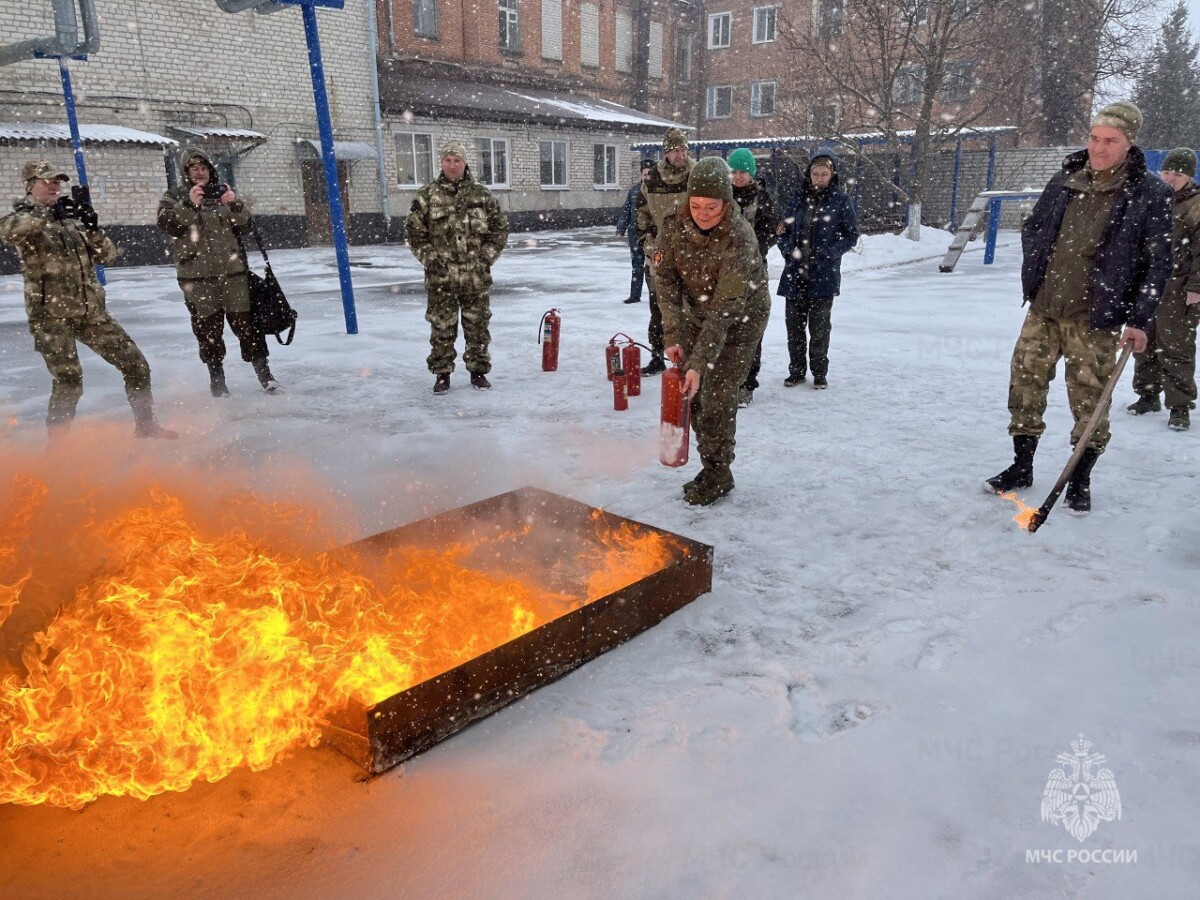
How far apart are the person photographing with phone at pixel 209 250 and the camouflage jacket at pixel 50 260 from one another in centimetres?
86

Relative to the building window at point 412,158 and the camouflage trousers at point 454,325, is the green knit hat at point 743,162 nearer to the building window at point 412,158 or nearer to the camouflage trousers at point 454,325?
the camouflage trousers at point 454,325

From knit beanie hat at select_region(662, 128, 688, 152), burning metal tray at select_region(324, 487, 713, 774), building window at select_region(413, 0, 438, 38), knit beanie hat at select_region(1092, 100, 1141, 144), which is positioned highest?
building window at select_region(413, 0, 438, 38)

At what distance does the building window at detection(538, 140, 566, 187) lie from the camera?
30.0 m

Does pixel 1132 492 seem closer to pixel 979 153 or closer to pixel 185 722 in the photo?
pixel 185 722

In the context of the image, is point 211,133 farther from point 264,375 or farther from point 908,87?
point 908,87

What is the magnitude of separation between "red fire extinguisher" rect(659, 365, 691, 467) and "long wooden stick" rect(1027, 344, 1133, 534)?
6.02ft

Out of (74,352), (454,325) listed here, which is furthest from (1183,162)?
(74,352)

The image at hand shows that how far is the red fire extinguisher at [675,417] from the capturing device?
176 inches

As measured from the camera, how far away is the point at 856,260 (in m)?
18.5

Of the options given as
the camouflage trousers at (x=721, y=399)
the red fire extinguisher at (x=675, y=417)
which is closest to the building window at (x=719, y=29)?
the camouflage trousers at (x=721, y=399)

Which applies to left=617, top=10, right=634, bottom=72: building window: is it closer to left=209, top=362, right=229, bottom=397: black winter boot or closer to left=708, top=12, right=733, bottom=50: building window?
left=708, top=12, right=733, bottom=50: building window

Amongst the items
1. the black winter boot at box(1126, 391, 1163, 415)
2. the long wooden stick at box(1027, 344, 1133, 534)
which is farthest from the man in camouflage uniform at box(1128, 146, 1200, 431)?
the long wooden stick at box(1027, 344, 1133, 534)

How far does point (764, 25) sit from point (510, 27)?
46.4ft

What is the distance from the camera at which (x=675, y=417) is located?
179 inches
